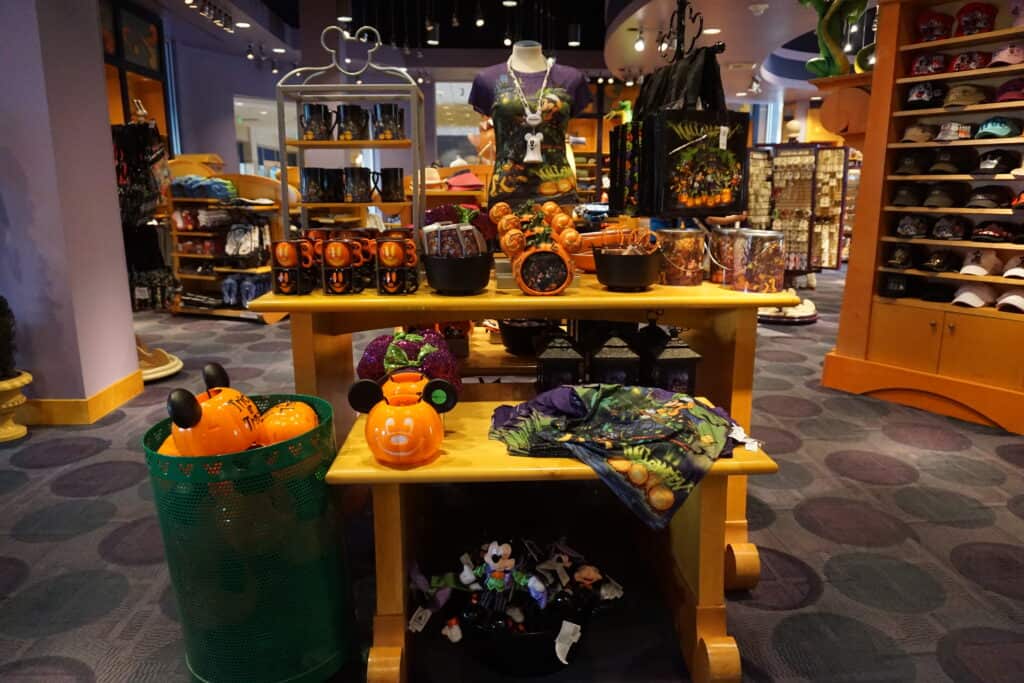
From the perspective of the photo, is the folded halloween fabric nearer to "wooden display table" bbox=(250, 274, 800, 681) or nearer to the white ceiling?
"wooden display table" bbox=(250, 274, 800, 681)

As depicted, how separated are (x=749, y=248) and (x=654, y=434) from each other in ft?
2.25

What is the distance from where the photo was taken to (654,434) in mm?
1649

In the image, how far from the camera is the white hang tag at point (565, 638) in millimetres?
1702

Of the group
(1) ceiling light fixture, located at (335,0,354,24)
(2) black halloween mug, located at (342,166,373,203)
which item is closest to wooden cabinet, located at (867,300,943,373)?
(2) black halloween mug, located at (342,166,373,203)

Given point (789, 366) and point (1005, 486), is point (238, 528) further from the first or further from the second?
point (789, 366)

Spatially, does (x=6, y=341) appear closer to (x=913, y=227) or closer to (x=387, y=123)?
(x=387, y=123)

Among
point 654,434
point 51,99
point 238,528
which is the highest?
point 51,99

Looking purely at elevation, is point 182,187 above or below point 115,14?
below

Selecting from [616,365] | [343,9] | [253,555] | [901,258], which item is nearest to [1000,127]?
[901,258]

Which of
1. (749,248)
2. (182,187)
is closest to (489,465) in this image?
(749,248)

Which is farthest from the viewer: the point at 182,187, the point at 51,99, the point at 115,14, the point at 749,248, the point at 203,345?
the point at 115,14

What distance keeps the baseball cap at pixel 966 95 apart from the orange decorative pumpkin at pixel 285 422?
145 inches

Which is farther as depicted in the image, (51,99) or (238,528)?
(51,99)

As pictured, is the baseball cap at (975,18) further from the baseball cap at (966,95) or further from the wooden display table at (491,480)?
the wooden display table at (491,480)
